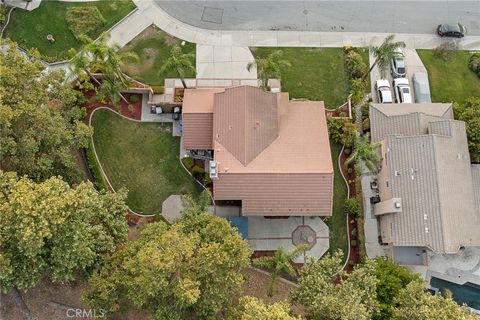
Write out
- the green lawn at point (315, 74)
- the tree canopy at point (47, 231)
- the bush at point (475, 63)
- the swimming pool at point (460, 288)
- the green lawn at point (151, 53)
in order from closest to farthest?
the tree canopy at point (47, 231) → the swimming pool at point (460, 288) → the green lawn at point (151, 53) → the green lawn at point (315, 74) → the bush at point (475, 63)

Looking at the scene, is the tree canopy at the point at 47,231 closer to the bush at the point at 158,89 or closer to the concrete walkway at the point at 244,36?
the bush at the point at 158,89

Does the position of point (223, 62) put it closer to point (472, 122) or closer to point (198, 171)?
point (198, 171)

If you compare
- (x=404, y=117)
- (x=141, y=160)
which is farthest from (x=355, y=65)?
(x=141, y=160)

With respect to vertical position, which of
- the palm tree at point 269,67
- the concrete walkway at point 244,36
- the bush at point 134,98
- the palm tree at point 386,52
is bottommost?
the bush at point 134,98

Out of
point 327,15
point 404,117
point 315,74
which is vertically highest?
point 327,15

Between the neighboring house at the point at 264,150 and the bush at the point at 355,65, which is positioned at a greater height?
the bush at the point at 355,65

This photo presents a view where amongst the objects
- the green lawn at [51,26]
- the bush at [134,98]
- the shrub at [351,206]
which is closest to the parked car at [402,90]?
the shrub at [351,206]

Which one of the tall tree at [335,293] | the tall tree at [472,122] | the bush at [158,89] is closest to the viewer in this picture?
the tall tree at [335,293]
